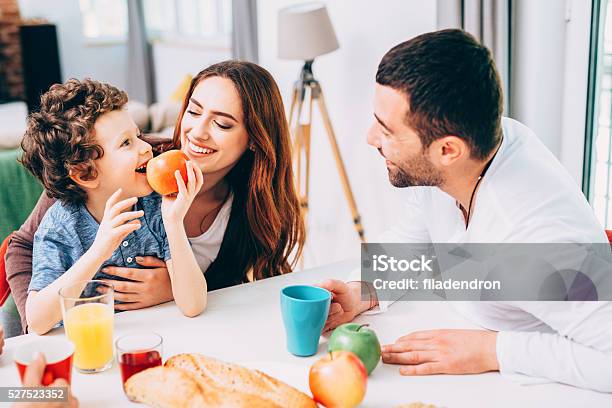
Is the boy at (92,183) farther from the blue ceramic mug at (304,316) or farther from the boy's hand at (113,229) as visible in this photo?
the blue ceramic mug at (304,316)

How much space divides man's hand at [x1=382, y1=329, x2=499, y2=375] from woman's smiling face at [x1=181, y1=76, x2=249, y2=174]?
61cm

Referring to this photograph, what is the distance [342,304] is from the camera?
1.30 meters

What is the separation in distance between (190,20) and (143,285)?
4423 millimetres

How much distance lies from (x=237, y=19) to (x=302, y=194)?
1.26 metres

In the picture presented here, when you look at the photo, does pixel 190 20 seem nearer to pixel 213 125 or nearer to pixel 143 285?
pixel 213 125

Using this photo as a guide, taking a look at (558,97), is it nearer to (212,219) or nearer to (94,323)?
(212,219)

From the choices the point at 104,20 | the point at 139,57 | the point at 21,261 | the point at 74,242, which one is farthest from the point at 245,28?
the point at 74,242

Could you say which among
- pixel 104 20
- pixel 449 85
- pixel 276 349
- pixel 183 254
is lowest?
pixel 276 349

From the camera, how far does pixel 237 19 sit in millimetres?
4094

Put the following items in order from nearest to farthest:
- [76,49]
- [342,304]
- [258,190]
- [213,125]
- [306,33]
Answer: [342,304] → [213,125] → [258,190] → [306,33] → [76,49]

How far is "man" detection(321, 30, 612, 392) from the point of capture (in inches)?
41.9

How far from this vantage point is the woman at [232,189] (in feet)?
4.99

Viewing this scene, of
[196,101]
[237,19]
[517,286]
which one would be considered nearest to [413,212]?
[517,286]

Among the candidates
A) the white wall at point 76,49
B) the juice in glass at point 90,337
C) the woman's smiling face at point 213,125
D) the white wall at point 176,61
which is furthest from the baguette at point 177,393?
the white wall at point 76,49
